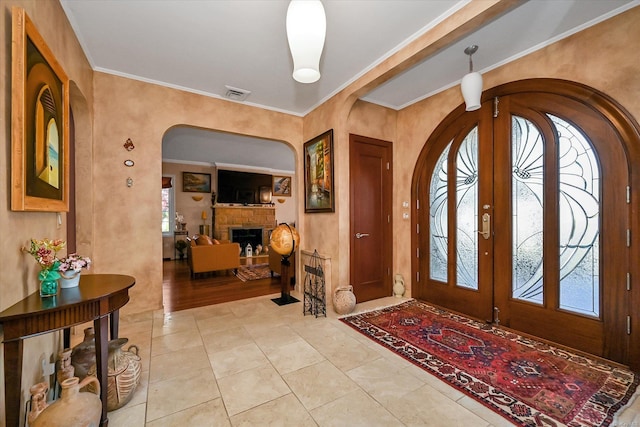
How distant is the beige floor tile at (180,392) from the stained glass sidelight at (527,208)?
9.99 ft

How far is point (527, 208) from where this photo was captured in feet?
9.12

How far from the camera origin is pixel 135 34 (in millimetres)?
2447

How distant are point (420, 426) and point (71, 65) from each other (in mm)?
3821

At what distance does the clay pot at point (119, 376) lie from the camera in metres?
1.71

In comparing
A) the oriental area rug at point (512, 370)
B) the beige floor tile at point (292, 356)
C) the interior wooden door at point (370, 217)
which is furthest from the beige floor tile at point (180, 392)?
the interior wooden door at point (370, 217)

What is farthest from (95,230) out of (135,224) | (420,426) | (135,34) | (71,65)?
(420,426)

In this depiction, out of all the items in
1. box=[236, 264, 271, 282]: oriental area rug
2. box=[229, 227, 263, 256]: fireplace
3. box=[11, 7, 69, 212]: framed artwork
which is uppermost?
Result: box=[11, 7, 69, 212]: framed artwork

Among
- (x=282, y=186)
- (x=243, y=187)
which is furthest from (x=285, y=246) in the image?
(x=282, y=186)

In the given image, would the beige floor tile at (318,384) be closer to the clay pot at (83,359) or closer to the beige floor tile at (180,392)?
the beige floor tile at (180,392)

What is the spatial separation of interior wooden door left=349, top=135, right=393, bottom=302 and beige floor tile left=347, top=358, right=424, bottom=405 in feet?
4.94

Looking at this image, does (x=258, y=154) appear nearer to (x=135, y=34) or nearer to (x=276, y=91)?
(x=276, y=91)

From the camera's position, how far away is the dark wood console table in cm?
124

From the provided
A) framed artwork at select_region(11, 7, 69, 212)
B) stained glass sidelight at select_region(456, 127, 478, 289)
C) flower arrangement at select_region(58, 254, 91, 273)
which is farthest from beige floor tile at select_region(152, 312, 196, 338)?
stained glass sidelight at select_region(456, 127, 478, 289)

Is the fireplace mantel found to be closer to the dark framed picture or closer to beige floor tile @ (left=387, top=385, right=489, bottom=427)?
the dark framed picture
